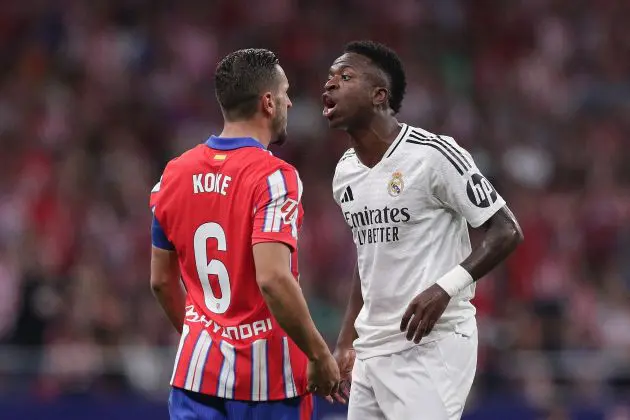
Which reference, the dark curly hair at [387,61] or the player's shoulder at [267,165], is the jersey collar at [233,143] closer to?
the player's shoulder at [267,165]

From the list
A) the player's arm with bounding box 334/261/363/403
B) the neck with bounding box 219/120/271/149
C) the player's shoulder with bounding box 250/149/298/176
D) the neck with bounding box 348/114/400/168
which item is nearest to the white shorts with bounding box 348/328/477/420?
the player's arm with bounding box 334/261/363/403

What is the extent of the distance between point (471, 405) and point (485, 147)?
382 centimetres

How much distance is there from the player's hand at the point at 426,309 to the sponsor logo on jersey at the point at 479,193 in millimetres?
399

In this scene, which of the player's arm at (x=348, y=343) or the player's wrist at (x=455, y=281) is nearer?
the player's wrist at (x=455, y=281)

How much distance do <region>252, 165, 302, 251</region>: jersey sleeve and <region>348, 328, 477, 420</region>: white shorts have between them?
816 mm

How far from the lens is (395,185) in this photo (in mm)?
5359

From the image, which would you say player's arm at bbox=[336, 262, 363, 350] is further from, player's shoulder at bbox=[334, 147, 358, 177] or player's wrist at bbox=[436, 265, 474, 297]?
player's wrist at bbox=[436, 265, 474, 297]

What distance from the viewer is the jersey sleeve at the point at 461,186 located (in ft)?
16.9

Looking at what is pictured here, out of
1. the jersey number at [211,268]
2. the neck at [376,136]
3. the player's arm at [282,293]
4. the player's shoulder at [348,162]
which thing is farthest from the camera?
the player's shoulder at [348,162]

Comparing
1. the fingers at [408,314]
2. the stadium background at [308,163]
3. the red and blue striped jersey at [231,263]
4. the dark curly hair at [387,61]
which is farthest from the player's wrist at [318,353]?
the stadium background at [308,163]

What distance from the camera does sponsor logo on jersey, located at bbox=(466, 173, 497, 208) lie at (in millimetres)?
5148

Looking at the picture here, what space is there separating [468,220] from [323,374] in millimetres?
913

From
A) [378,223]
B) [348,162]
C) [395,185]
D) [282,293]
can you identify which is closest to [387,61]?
[348,162]

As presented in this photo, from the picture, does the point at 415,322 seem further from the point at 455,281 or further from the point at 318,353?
the point at 318,353
